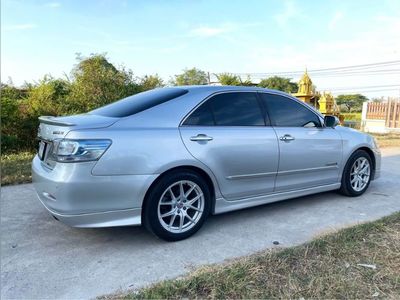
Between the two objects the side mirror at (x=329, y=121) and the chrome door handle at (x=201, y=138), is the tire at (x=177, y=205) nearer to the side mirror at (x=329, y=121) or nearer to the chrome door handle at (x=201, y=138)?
the chrome door handle at (x=201, y=138)

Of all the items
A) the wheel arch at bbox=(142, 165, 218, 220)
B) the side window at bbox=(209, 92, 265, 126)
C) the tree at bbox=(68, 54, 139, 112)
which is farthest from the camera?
the tree at bbox=(68, 54, 139, 112)

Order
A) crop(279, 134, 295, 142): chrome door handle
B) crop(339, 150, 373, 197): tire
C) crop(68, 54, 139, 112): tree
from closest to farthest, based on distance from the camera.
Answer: crop(279, 134, 295, 142): chrome door handle < crop(339, 150, 373, 197): tire < crop(68, 54, 139, 112): tree

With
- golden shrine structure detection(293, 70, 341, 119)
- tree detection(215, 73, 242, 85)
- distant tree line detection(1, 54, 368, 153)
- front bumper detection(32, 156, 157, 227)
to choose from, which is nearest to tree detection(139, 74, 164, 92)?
distant tree line detection(1, 54, 368, 153)

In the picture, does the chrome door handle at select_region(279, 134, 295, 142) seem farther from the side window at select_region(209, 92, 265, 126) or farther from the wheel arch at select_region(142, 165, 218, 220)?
the wheel arch at select_region(142, 165, 218, 220)

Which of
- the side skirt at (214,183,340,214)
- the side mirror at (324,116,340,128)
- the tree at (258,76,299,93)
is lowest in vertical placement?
the side skirt at (214,183,340,214)

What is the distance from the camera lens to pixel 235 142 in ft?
12.4

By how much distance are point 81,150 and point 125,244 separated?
1.04 meters

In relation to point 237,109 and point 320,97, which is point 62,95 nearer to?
point 237,109

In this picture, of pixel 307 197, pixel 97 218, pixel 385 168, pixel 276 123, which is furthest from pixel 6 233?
pixel 385 168

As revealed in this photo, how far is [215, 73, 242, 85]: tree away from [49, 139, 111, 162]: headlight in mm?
13745

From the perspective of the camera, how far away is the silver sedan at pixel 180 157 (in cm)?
308

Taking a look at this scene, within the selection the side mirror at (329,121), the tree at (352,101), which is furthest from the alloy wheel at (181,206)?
the tree at (352,101)

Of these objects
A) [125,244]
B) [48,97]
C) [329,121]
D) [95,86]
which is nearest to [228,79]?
[95,86]

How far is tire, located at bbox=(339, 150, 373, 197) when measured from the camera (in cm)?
498
